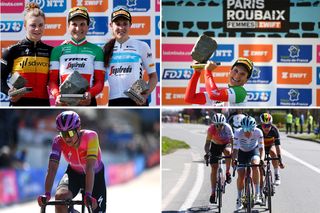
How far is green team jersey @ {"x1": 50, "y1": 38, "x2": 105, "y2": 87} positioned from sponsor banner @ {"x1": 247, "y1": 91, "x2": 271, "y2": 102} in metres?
1.40

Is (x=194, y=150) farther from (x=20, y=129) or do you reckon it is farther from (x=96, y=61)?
(x=20, y=129)

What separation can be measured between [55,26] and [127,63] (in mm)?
844

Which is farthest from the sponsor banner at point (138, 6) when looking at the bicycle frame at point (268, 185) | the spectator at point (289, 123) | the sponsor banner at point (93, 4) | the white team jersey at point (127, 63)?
the bicycle frame at point (268, 185)

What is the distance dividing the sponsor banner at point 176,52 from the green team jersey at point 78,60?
0.83 metres

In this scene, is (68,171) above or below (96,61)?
below

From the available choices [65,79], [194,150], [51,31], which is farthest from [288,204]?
[51,31]

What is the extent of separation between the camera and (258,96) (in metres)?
5.02

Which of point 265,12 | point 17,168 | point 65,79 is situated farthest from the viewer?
point 265,12

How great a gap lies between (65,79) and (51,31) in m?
0.62

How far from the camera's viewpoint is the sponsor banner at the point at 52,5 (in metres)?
4.90

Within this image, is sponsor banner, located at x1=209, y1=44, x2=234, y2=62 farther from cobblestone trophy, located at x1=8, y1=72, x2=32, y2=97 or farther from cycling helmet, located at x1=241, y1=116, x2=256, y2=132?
cobblestone trophy, located at x1=8, y1=72, x2=32, y2=97

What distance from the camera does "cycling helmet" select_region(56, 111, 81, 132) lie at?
4.34 meters

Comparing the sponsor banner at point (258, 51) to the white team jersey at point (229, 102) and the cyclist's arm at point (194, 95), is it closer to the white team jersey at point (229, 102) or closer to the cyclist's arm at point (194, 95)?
the white team jersey at point (229, 102)

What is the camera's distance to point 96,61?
4430 millimetres
